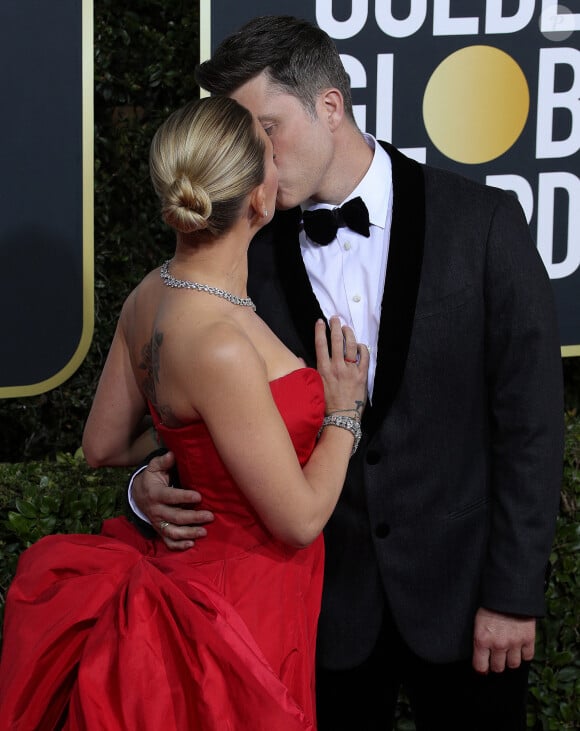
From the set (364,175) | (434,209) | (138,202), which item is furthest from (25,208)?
(434,209)

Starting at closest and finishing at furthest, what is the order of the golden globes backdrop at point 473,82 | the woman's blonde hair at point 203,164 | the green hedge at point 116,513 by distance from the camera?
the woman's blonde hair at point 203,164 → the green hedge at point 116,513 → the golden globes backdrop at point 473,82

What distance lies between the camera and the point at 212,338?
5.31 feet

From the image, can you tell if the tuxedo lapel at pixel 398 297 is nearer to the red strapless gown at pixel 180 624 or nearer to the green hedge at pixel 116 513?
the red strapless gown at pixel 180 624

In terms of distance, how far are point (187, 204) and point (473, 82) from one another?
1767mm

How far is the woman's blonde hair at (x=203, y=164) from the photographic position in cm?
165

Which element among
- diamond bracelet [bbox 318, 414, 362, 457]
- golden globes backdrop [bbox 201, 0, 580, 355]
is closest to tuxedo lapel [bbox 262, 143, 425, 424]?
diamond bracelet [bbox 318, 414, 362, 457]

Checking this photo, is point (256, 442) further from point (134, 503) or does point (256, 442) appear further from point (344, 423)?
point (134, 503)

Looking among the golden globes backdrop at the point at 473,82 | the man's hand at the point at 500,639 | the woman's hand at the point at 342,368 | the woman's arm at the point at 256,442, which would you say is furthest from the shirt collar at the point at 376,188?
the golden globes backdrop at the point at 473,82

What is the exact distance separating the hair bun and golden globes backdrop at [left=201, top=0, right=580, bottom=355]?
60.1 inches

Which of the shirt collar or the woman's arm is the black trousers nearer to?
the woman's arm

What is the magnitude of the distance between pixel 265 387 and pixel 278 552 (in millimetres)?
360

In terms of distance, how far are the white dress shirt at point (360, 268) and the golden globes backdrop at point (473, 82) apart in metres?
1.07

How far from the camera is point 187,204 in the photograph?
1.66 metres

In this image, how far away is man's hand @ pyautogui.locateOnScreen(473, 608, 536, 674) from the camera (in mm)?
1970
